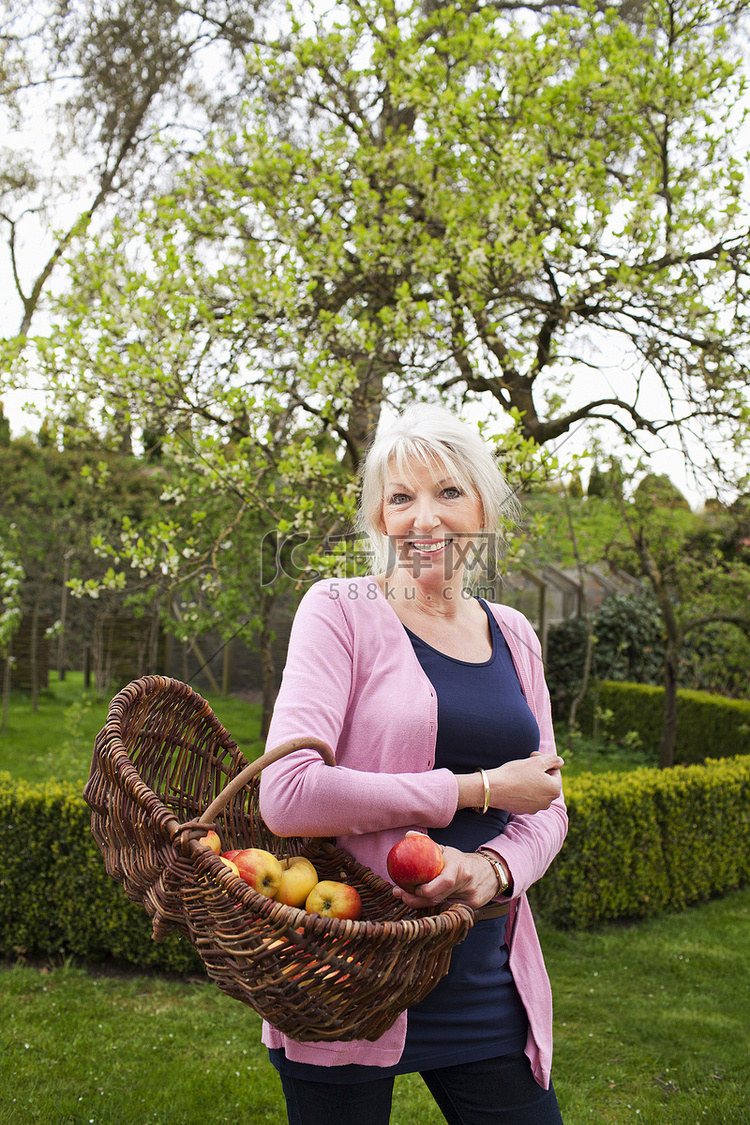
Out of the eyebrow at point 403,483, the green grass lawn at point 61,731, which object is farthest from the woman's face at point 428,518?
the green grass lawn at point 61,731

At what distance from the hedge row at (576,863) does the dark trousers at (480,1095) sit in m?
2.70

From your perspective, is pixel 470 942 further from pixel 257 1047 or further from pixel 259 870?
pixel 257 1047

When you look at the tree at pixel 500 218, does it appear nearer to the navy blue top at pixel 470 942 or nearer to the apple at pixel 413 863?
the navy blue top at pixel 470 942

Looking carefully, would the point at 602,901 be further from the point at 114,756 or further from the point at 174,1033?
the point at 114,756

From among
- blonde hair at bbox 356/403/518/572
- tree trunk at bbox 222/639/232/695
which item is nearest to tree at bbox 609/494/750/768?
blonde hair at bbox 356/403/518/572

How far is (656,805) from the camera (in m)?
4.90

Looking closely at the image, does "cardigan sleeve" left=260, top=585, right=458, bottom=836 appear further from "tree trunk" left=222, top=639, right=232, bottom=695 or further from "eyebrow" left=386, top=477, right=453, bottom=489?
"tree trunk" left=222, top=639, right=232, bottom=695

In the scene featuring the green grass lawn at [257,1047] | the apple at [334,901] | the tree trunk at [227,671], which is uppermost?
the apple at [334,901]

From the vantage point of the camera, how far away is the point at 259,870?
1.29m

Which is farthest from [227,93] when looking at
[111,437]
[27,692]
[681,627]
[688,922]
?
[27,692]

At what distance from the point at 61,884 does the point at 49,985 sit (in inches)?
17.4

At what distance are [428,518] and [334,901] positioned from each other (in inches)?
27.7

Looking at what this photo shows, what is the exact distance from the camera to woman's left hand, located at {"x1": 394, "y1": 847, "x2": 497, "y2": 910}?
4.12ft

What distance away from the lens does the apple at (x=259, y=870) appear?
1278 millimetres
